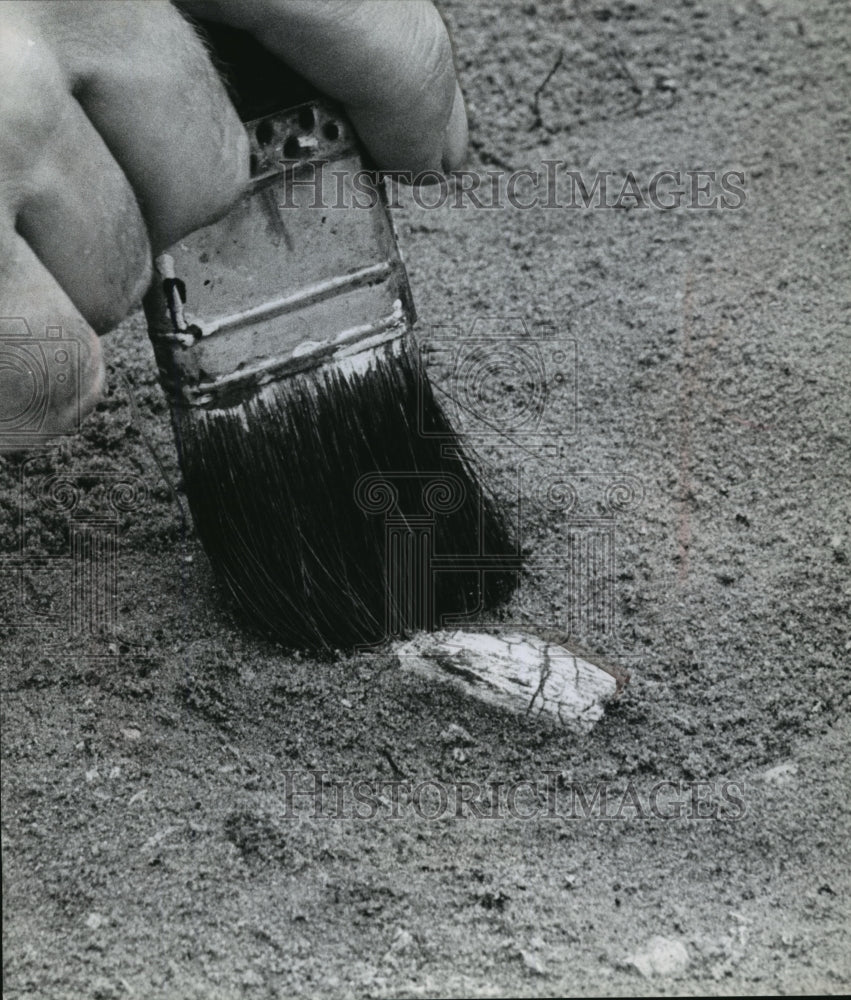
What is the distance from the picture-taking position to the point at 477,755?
1445mm

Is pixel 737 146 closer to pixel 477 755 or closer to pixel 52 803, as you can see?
pixel 477 755

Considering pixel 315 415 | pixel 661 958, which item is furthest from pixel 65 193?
pixel 661 958

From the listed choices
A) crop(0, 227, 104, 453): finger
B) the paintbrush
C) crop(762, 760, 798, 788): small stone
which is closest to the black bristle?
the paintbrush

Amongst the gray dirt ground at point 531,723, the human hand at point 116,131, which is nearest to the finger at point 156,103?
the human hand at point 116,131

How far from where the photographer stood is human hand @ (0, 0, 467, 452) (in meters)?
1.20

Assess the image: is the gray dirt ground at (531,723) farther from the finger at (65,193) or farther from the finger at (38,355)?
the finger at (65,193)

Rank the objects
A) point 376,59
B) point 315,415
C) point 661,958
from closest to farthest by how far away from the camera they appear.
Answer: point 661,958 → point 376,59 → point 315,415

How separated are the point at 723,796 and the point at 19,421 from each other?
31.7 inches

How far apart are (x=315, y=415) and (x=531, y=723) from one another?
426 millimetres

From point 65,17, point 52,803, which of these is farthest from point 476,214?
point 52,803

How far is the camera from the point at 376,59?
1404mm

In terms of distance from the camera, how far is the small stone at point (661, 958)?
1212 millimetres

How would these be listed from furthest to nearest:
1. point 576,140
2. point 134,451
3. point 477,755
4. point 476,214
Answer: point 576,140, point 476,214, point 134,451, point 477,755

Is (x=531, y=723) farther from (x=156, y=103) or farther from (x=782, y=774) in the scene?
(x=156, y=103)
